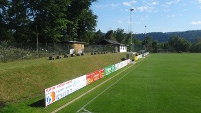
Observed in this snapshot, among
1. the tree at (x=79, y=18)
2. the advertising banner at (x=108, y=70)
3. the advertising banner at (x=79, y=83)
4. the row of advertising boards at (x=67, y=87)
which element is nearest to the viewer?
the row of advertising boards at (x=67, y=87)

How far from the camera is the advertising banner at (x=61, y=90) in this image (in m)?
18.8

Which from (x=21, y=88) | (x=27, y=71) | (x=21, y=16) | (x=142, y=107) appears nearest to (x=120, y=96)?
(x=142, y=107)

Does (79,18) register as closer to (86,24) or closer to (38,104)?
(86,24)

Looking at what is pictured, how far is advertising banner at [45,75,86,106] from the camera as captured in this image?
18.8 metres

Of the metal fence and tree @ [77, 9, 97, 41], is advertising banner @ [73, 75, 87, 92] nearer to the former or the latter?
the metal fence

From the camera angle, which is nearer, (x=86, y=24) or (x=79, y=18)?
(x=79, y=18)

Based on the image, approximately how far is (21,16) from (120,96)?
143 feet

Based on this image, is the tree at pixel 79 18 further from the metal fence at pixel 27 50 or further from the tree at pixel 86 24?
the metal fence at pixel 27 50

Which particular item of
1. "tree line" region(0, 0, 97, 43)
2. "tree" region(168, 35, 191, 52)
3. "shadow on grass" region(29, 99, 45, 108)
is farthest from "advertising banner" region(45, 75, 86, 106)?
"tree" region(168, 35, 191, 52)

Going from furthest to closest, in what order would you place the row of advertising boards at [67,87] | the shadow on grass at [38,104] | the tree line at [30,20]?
the tree line at [30,20]
the shadow on grass at [38,104]
the row of advertising boards at [67,87]

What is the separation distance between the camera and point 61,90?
21.1 metres

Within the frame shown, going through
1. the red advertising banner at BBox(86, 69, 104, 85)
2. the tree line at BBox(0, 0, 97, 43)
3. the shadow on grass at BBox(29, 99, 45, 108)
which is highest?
the tree line at BBox(0, 0, 97, 43)

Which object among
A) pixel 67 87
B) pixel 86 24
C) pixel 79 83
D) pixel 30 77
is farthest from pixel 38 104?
pixel 86 24

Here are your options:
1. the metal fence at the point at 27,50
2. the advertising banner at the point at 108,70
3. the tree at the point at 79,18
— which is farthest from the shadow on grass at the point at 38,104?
the tree at the point at 79,18
